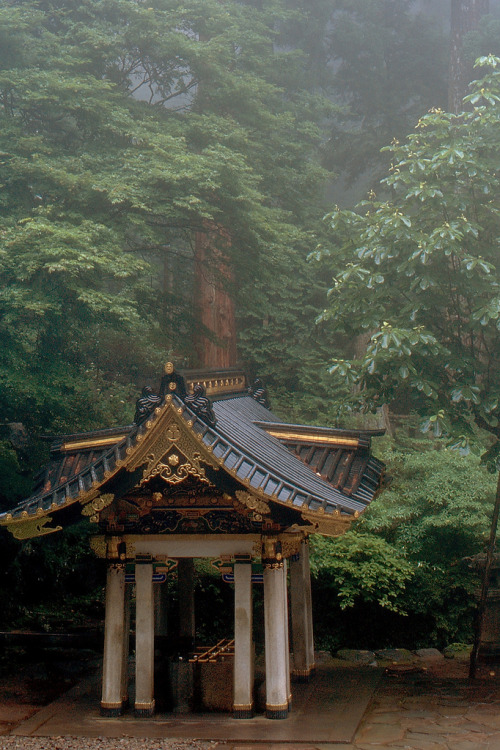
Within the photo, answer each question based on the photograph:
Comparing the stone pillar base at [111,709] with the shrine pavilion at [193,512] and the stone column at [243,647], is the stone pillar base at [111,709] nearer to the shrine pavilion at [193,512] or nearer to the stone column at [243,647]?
the shrine pavilion at [193,512]

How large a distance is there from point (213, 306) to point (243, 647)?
11742 mm

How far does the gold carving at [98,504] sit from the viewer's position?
7.36m

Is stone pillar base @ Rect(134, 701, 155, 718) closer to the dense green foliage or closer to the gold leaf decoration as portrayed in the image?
the gold leaf decoration

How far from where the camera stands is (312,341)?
811 inches

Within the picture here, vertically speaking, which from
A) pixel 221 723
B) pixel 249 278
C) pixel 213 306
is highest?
pixel 249 278

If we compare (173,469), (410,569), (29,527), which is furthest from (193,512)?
(410,569)

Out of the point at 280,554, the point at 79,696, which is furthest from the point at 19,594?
the point at 280,554

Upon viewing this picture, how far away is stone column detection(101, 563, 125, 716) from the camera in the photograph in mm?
7664

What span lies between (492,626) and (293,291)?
12388 mm

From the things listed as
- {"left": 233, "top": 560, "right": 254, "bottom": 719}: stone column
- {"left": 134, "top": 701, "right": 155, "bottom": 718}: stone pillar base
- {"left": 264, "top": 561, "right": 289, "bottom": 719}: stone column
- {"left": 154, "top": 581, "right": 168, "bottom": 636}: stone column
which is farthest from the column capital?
{"left": 154, "top": 581, "right": 168, "bottom": 636}: stone column

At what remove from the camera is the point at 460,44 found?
2111 cm

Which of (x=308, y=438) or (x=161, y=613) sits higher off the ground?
(x=308, y=438)

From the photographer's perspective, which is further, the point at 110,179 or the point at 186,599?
the point at 110,179

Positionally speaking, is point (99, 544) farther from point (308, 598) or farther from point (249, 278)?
point (249, 278)
